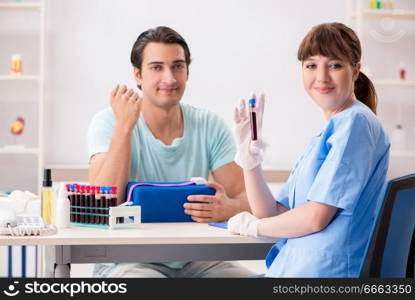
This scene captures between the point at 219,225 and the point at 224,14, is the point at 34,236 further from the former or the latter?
the point at 224,14

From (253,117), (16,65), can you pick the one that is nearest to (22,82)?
(16,65)

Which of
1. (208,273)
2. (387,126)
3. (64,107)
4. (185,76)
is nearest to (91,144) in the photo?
(185,76)

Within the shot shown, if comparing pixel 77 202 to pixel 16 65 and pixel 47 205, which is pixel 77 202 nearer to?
pixel 47 205

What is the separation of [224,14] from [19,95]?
1.43m

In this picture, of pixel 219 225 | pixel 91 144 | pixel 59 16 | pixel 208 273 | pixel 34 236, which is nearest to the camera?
pixel 34 236

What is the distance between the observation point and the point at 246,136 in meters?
2.02

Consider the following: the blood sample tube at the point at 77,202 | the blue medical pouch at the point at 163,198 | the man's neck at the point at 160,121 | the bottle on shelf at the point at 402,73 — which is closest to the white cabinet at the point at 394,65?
the bottle on shelf at the point at 402,73

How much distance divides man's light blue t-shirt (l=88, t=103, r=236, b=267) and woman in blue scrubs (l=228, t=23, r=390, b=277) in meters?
0.56

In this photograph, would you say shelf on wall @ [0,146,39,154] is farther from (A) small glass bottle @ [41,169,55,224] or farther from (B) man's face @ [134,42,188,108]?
(A) small glass bottle @ [41,169,55,224]

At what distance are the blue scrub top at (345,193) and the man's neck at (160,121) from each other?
0.87m

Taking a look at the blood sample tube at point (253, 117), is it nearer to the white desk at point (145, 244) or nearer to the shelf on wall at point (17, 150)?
the white desk at point (145, 244)

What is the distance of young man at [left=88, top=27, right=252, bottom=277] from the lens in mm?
2367

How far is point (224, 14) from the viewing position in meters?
4.43

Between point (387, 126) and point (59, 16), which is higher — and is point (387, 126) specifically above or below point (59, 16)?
below
